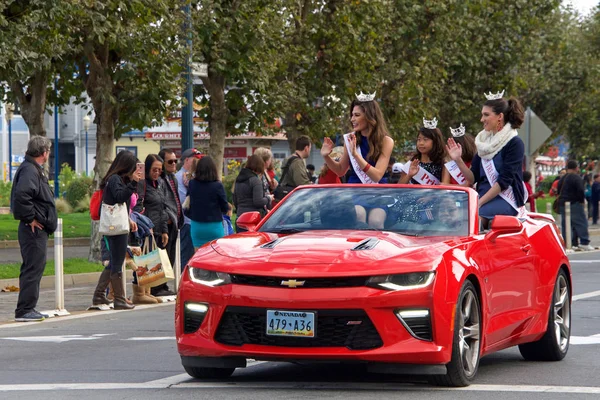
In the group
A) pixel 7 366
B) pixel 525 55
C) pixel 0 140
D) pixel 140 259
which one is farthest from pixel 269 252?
pixel 0 140

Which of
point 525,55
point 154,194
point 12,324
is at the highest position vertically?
point 525,55

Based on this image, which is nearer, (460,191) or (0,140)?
(460,191)

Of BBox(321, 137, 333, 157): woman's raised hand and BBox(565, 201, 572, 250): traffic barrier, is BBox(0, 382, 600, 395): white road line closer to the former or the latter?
BBox(321, 137, 333, 157): woman's raised hand

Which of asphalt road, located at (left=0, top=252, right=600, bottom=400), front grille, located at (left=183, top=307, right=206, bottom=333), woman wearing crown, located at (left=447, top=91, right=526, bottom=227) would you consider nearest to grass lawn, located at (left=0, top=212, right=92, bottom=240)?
asphalt road, located at (left=0, top=252, right=600, bottom=400)

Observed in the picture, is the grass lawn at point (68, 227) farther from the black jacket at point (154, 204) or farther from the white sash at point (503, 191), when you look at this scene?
the white sash at point (503, 191)

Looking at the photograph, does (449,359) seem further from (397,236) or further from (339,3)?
(339,3)

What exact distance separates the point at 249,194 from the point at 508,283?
8.37 metres

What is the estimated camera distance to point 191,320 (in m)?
7.91

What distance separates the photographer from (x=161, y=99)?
22.3 meters

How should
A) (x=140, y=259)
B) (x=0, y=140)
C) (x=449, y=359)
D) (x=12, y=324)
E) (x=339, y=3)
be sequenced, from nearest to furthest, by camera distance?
(x=449, y=359)
(x=12, y=324)
(x=140, y=259)
(x=339, y=3)
(x=0, y=140)

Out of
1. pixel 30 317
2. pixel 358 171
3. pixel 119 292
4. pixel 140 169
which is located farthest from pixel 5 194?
pixel 358 171

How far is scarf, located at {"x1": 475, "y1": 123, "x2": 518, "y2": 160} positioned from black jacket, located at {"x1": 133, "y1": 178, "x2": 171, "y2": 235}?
6.20 m

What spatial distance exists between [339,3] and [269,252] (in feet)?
Answer: 73.1

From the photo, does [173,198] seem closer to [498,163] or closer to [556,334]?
A: [498,163]
